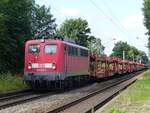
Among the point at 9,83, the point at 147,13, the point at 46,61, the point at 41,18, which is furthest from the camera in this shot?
the point at 147,13

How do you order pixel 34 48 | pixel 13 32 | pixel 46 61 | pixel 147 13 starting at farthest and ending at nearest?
1. pixel 147 13
2. pixel 13 32
3. pixel 34 48
4. pixel 46 61

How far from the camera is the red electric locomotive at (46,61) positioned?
2845 centimetres

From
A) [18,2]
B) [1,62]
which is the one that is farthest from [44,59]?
[18,2]

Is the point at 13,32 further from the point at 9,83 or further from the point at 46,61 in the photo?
the point at 46,61

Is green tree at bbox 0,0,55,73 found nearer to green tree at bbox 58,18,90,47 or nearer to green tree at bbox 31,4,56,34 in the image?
green tree at bbox 31,4,56,34

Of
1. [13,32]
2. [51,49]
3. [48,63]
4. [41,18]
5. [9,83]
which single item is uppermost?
[41,18]

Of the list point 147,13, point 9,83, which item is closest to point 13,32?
point 9,83

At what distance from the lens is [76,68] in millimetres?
33250

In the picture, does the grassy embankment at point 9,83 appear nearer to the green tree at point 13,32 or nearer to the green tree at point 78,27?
the green tree at point 13,32

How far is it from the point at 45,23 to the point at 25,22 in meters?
10.6

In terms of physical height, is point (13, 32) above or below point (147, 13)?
below

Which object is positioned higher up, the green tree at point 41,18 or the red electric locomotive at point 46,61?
the green tree at point 41,18

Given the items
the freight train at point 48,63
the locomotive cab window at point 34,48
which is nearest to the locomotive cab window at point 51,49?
the freight train at point 48,63

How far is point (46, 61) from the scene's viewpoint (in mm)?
28953
